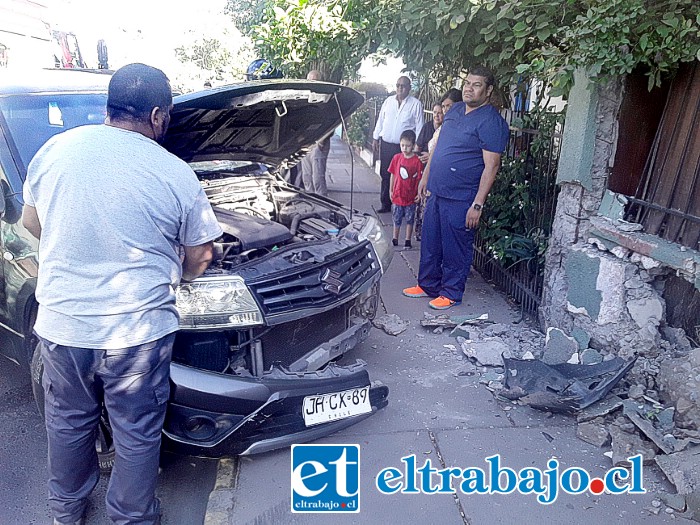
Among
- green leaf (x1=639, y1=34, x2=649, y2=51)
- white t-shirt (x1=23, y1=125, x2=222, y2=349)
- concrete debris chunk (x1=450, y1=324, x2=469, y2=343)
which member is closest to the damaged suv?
white t-shirt (x1=23, y1=125, x2=222, y2=349)

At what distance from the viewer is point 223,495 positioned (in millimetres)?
2754

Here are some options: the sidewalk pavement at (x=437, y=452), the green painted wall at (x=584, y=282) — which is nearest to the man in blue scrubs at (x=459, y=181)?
the sidewalk pavement at (x=437, y=452)

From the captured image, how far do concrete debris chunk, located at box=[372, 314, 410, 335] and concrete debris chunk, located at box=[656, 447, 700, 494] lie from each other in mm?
2101

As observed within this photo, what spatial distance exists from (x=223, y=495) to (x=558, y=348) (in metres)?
2.31

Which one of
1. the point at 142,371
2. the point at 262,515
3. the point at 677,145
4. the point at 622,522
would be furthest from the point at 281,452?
the point at 677,145

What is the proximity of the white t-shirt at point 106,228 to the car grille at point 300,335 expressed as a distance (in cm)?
82

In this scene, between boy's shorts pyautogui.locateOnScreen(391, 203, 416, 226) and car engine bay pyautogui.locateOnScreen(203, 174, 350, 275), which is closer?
car engine bay pyautogui.locateOnScreen(203, 174, 350, 275)

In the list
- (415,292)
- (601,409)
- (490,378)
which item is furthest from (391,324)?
(601,409)

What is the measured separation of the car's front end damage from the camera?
8.64ft

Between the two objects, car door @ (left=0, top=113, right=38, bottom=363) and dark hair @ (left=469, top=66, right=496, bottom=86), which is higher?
dark hair @ (left=469, top=66, right=496, bottom=86)

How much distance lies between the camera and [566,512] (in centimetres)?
268

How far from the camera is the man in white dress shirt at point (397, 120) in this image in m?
7.75

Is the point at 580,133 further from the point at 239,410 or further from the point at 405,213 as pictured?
the point at 405,213

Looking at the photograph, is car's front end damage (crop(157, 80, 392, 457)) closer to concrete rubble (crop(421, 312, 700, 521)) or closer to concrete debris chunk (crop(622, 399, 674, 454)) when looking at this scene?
concrete rubble (crop(421, 312, 700, 521))
